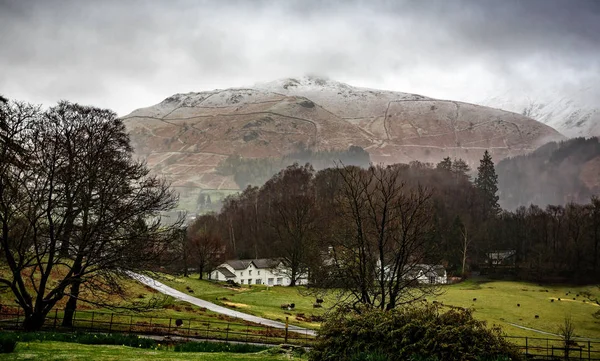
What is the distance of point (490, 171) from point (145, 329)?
5936 inches

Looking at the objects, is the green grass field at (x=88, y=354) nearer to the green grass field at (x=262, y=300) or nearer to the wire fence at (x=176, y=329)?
the wire fence at (x=176, y=329)

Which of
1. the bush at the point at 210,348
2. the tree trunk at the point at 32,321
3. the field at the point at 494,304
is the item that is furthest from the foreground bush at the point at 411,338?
the field at the point at 494,304

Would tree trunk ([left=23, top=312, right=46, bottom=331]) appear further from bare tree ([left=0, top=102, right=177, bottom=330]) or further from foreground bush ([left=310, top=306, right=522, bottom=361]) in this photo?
foreground bush ([left=310, top=306, right=522, bottom=361])

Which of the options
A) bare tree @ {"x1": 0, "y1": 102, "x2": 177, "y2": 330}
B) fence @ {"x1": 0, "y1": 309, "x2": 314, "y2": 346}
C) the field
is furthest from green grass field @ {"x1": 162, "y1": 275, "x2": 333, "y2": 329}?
bare tree @ {"x1": 0, "y1": 102, "x2": 177, "y2": 330}

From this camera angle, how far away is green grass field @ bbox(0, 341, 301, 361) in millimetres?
16266

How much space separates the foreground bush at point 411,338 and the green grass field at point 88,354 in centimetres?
407

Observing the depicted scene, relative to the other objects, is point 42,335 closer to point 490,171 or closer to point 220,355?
point 220,355

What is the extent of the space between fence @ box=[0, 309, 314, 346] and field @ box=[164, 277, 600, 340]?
778 cm

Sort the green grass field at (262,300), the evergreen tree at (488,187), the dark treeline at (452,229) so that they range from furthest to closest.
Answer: the evergreen tree at (488,187) → the dark treeline at (452,229) → the green grass field at (262,300)

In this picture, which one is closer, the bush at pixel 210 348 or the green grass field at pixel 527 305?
the bush at pixel 210 348

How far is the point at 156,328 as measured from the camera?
3403cm

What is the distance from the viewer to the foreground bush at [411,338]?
47.6 ft

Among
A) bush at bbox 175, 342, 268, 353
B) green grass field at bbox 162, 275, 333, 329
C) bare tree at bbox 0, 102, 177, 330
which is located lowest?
green grass field at bbox 162, 275, 333, 329

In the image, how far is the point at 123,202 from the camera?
1112 inches
